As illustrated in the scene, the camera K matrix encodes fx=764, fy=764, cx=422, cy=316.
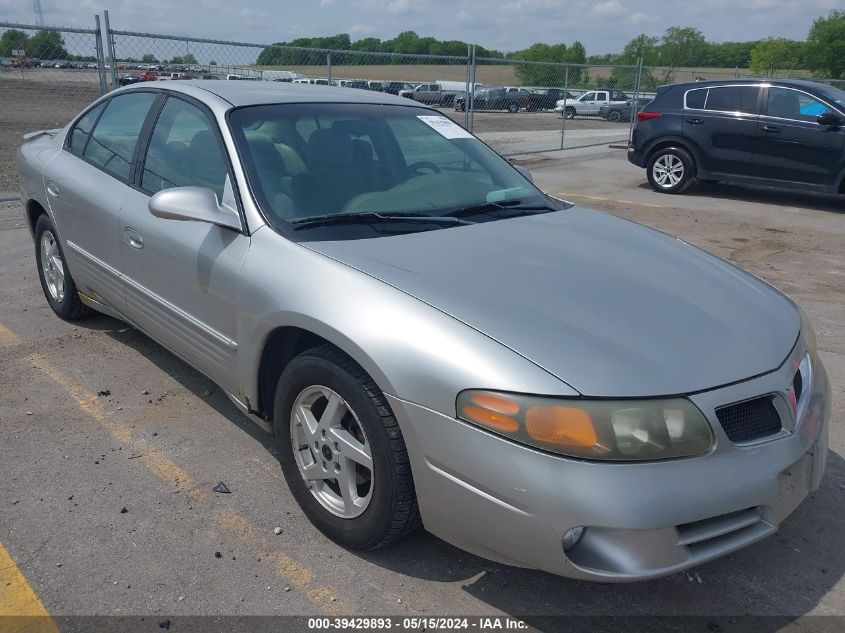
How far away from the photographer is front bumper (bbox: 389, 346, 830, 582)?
212 centimetres

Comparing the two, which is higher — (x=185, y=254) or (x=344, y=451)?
(x=185, y=254)

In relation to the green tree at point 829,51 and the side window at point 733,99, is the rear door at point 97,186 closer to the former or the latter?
the side window at point 733,99

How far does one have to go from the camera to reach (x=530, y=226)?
3332 millimetres

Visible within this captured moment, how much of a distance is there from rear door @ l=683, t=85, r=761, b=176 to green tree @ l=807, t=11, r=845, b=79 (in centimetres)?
5205

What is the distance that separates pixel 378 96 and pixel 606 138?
17.8 m

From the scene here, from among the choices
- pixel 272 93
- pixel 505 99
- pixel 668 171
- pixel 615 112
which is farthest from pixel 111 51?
pixel 615 112

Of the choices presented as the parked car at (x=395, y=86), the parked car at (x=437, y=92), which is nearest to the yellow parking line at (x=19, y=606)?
the parked car at (x=395, y=86)

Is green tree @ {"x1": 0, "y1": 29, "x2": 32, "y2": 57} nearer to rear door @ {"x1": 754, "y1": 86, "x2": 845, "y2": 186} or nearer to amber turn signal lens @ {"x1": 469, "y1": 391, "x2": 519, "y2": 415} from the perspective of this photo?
amber turn signal lens @ {"x1": 469, "y1": 391, "x2": 519, "y2": 415}

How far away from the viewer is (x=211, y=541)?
2854 millimetres

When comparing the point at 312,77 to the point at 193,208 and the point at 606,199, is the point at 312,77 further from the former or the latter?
the point at 193,208

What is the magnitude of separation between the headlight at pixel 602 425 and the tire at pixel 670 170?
9.74 m

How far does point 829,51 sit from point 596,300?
208 ft

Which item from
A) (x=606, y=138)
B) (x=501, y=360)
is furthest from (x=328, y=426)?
(x=606, y=138)

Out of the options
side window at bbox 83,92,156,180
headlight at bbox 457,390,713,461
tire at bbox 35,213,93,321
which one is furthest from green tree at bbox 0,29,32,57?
headlight at bbox 457,390,713,461
